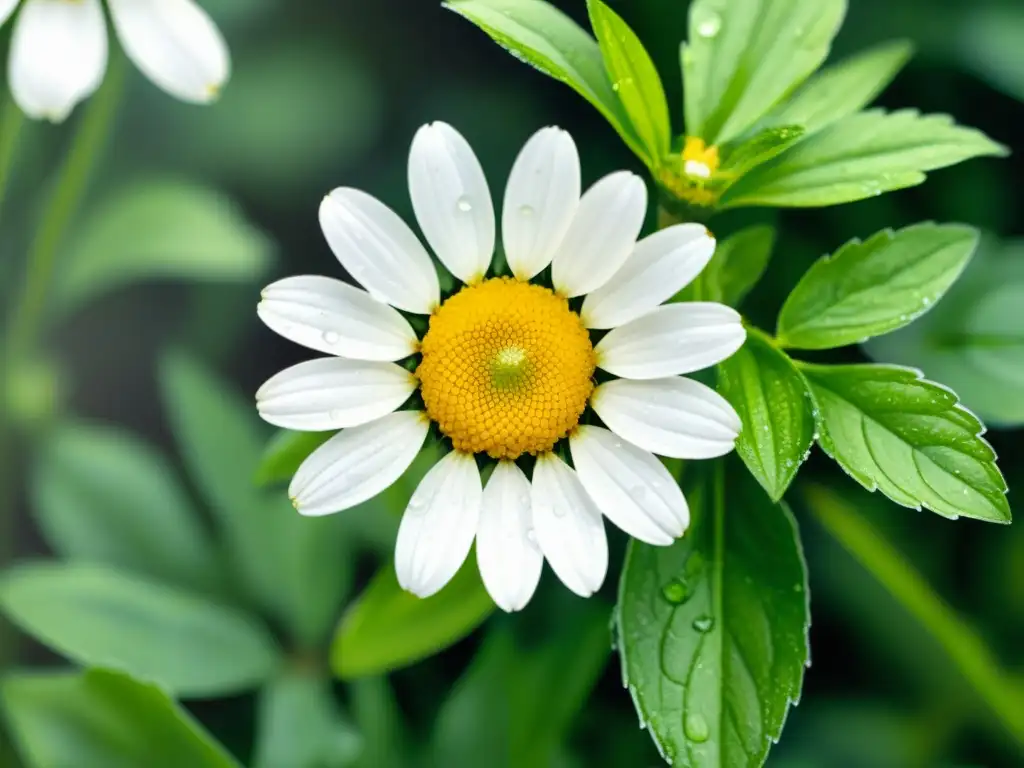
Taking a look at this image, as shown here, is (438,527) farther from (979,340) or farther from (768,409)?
(979,340)

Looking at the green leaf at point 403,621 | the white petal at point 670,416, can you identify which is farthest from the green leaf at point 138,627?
the white petal at point 670,416

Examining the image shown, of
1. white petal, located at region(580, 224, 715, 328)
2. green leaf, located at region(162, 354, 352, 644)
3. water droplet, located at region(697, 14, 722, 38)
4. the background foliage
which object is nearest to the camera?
white petal, located at region(580, 224, 715, 328)

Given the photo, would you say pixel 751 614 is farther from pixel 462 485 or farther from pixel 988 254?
pixel 988 254

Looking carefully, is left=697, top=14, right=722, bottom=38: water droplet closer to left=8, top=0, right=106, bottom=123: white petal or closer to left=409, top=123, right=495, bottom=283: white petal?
left=409, top=123, right=495, bottom=283: white petal

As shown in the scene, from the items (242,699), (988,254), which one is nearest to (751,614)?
(988,254)

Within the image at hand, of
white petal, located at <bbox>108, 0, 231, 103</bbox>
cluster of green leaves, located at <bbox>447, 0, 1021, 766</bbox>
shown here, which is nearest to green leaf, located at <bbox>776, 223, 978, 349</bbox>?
cluster of green leaves, located at <bbox>447, 0, 1021, 766</bbox>
